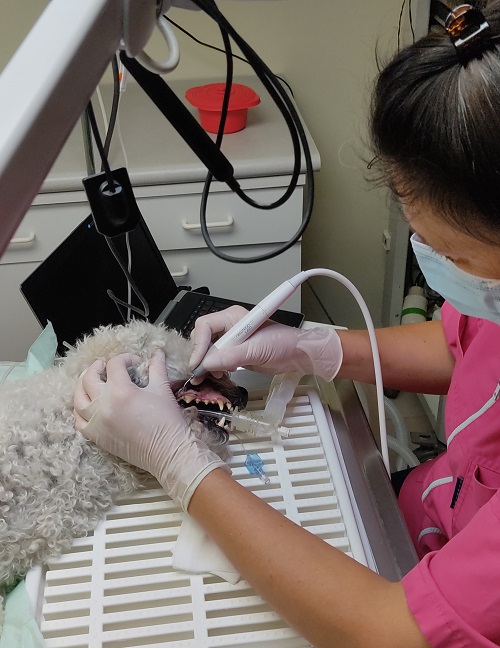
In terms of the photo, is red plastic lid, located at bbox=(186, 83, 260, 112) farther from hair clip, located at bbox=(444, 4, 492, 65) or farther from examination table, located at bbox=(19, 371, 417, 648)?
hair clip, located at bbox=(444, 4, 492, 65)

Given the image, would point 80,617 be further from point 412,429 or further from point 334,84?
point 334,84

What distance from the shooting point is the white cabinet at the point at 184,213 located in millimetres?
1470

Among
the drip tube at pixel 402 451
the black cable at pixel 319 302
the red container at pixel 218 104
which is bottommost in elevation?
the black cable at pixel 319 302

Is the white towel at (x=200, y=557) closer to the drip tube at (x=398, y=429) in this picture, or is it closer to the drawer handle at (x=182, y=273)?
the drip tube at (x=398, y=429)

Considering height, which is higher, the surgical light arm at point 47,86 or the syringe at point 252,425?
Answer: the surgical light arm at point 47,86

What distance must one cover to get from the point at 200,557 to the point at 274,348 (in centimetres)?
35

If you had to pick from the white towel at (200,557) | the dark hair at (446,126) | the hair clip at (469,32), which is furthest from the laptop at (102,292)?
the hair clip at (469,32)

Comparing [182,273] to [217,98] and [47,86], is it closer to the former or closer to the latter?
[217,98]

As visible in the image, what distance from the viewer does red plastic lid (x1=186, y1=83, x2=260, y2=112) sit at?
1533mm

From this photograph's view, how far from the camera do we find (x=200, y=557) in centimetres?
77

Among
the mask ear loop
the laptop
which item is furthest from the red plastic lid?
the mask ear loop

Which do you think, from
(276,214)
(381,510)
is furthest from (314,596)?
(276,214)

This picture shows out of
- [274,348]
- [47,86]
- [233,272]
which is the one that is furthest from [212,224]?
[47,86]

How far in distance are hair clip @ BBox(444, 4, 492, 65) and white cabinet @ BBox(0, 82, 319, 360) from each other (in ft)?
2.87
